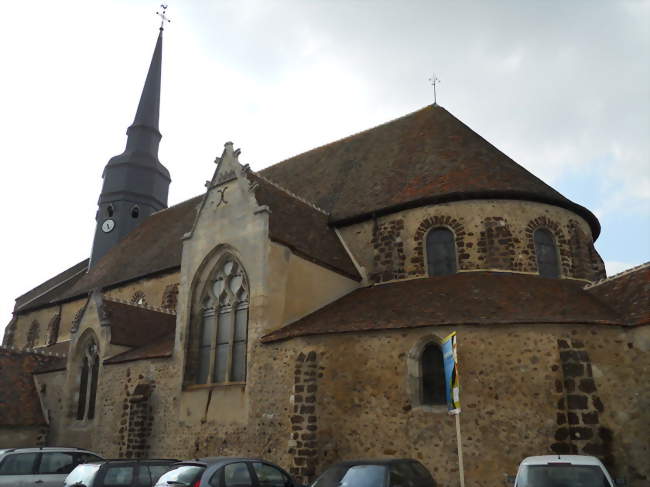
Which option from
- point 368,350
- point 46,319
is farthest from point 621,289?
point 46,319

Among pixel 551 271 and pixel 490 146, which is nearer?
pixel 551 271

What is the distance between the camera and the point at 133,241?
1193 inches

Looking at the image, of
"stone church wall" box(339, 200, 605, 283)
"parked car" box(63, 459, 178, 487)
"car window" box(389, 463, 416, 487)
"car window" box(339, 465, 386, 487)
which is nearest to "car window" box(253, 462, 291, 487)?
"car window" box(339, 465, 386, 487)

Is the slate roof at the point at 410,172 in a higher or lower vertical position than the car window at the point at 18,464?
higher

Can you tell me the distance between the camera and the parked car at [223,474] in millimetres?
9148

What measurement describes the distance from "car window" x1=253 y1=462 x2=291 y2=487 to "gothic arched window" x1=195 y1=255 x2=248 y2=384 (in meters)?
6.17

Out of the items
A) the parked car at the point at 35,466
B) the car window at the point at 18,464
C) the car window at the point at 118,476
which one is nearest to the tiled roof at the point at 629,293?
the car window at the point at 118,476

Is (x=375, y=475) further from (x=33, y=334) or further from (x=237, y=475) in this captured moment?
(x=33, y=334)

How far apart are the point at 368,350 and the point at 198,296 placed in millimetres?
6914

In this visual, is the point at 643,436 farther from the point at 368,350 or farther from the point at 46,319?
the point at 46,319

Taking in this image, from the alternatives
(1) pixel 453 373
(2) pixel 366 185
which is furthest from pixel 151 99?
(1) pixel 453 373

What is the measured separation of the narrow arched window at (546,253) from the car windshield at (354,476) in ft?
33.4

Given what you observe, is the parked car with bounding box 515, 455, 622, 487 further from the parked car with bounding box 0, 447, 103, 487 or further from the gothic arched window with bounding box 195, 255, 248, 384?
the gothic arched window with bounding box 195, 255, 248, 384

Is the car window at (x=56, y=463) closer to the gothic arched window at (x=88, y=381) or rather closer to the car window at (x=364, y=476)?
Result: the car window at (x=364, y=476)
